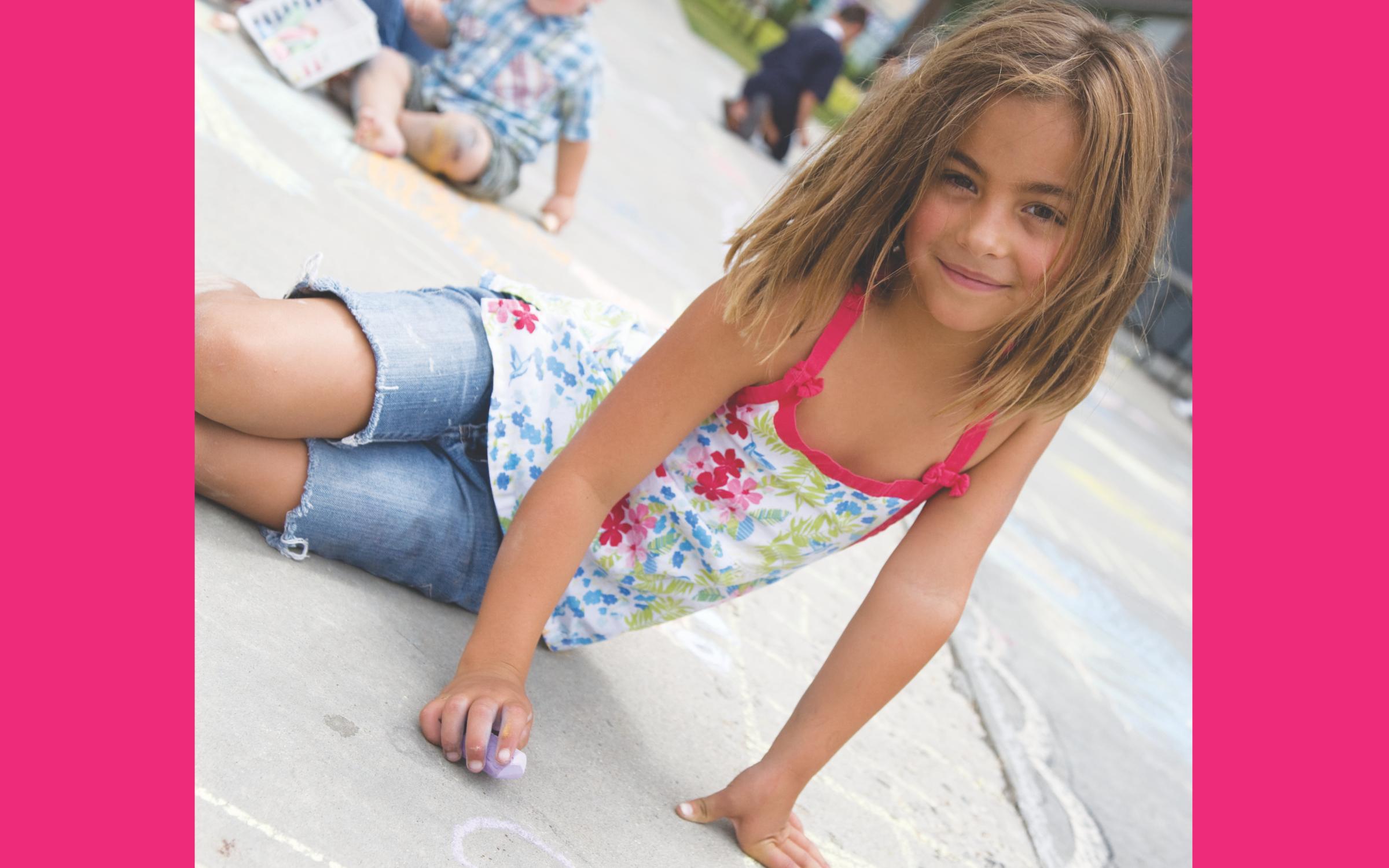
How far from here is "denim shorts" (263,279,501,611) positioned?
1.50 meters

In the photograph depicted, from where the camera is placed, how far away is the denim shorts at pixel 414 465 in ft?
4.91

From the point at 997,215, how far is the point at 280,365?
882 millimetres

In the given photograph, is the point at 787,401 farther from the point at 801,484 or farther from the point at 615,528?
the point at 615,528

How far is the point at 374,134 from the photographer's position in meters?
3.28

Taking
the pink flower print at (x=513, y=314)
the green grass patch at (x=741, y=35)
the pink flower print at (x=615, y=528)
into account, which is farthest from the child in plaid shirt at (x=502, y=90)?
the green grass patch at (x=741, y=35)

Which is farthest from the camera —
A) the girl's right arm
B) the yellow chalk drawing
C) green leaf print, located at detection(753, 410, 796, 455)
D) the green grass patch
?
the green grass patch

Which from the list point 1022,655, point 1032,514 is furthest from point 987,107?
point 1032,514

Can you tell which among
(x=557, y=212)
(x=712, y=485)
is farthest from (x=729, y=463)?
(x=557, y=212)

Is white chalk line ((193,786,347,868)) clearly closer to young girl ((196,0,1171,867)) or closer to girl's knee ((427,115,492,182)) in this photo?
young girl ((196,0,1171,867))

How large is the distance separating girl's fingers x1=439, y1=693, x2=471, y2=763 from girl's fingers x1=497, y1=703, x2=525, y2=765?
1.7 inches

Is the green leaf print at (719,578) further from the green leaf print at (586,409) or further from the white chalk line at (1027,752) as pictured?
the white chalk line at (1027,752)

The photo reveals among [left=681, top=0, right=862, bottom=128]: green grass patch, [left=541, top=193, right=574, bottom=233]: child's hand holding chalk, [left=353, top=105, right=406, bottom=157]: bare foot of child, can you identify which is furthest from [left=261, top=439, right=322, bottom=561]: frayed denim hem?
[left=681, top=0, right=862, bottom=128]: green grass patch

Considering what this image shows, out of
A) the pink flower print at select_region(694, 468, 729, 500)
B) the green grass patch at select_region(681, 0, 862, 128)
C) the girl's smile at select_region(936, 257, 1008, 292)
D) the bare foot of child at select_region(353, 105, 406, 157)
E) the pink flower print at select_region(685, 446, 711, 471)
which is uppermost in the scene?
the girl's smile at select_region(936, 257, 1008, 292)

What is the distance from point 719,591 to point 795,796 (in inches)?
13.1
